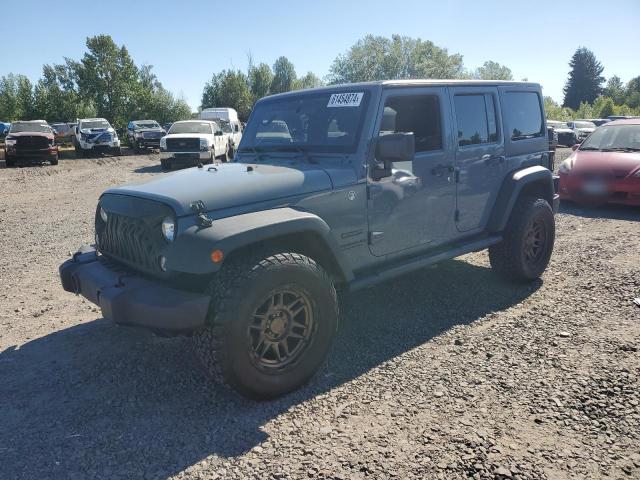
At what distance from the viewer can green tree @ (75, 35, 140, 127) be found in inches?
1850

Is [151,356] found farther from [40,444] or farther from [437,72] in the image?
[437,72]

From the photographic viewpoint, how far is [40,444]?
8.87 ft

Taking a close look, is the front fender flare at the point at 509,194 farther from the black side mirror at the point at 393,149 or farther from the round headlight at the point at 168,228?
the round headlight at the point at 168,228

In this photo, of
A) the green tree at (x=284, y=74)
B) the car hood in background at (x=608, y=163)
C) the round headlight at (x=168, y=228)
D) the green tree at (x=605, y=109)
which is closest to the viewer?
the round headlight at (x=168, y=228)

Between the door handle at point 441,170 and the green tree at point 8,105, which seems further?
the green tree at point 8,105

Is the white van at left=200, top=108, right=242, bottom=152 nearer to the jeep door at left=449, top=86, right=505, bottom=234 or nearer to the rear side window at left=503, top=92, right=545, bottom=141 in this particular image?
the rear side window at left=503, top=92, right=545, bottom=141

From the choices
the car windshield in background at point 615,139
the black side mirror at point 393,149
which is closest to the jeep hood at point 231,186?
the black side mirror at point 393,149

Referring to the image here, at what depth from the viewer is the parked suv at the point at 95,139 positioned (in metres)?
24.2

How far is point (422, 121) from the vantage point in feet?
13.8

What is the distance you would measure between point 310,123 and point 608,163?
6828 mm

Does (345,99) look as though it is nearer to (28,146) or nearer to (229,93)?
(28,146)

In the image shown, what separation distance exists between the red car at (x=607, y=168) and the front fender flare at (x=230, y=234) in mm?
7221

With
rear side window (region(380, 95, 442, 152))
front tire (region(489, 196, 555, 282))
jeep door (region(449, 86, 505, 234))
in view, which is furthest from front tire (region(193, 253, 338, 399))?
front tire (region(489, 196, 555, 282))

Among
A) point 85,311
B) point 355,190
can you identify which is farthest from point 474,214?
point 85,311
